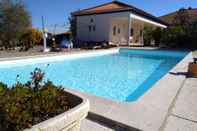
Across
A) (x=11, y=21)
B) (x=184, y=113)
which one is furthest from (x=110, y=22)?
(x=184, y=113)

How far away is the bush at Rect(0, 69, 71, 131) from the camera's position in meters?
1.88

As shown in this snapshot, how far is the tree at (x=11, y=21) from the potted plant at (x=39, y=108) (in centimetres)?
1689

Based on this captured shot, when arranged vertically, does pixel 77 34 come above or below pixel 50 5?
below

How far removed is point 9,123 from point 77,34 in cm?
2552

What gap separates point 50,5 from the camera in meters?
28.6

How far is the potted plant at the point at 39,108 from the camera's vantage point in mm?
1898

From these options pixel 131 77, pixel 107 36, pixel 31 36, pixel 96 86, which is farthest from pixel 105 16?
pixel 96 86

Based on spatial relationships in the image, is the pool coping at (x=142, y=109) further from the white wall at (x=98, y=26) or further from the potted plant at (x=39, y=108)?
the white wall at (x=98, y=26)

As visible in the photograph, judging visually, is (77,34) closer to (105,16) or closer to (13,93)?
(105,16)

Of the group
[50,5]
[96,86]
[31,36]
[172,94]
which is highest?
[50,5]

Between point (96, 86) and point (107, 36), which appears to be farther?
point (107, 36)

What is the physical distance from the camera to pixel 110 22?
2325 centimetres

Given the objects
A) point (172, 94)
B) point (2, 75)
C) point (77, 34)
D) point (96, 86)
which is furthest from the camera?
point (77, 34)

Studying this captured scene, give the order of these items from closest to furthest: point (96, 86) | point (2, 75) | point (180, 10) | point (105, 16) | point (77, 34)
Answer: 1. point (96, 86)
2. point (2, 75)
3. point (105, 16)
4. point (77, 34)
5. point (180, 10)
